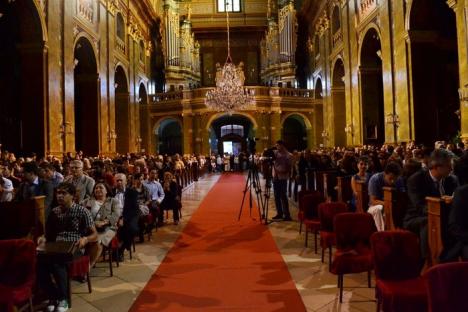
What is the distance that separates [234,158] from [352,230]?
28024 millimetres

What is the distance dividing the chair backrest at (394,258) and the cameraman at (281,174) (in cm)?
620

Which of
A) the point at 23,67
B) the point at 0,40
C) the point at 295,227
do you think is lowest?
the point at 295,227

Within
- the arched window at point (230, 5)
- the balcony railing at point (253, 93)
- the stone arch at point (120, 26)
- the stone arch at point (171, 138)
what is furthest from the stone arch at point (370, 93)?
the arched window at point (230, 5)

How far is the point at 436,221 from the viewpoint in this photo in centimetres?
465

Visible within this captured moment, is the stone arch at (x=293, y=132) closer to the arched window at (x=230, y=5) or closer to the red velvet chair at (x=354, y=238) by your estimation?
the arched window at (x=230, y=5)

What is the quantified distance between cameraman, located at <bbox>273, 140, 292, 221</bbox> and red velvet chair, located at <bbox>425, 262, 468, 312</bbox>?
24.1ft

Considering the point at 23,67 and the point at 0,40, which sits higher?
the point at 0,40

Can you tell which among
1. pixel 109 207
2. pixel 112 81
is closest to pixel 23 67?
pixel 112 81

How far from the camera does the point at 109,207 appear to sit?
660cm

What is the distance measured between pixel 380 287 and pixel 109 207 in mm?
4057

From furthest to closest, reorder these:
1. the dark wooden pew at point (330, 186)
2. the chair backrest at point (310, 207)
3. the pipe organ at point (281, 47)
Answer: the pipe organ at point (281, 47) < the dark wooden pew at point (330, 186) < the chair backrest at point (310, 207)

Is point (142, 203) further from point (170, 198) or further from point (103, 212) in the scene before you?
point (103, 212)

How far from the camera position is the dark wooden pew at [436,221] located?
4.55 meters

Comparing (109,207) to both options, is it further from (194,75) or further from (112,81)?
(194,75)
